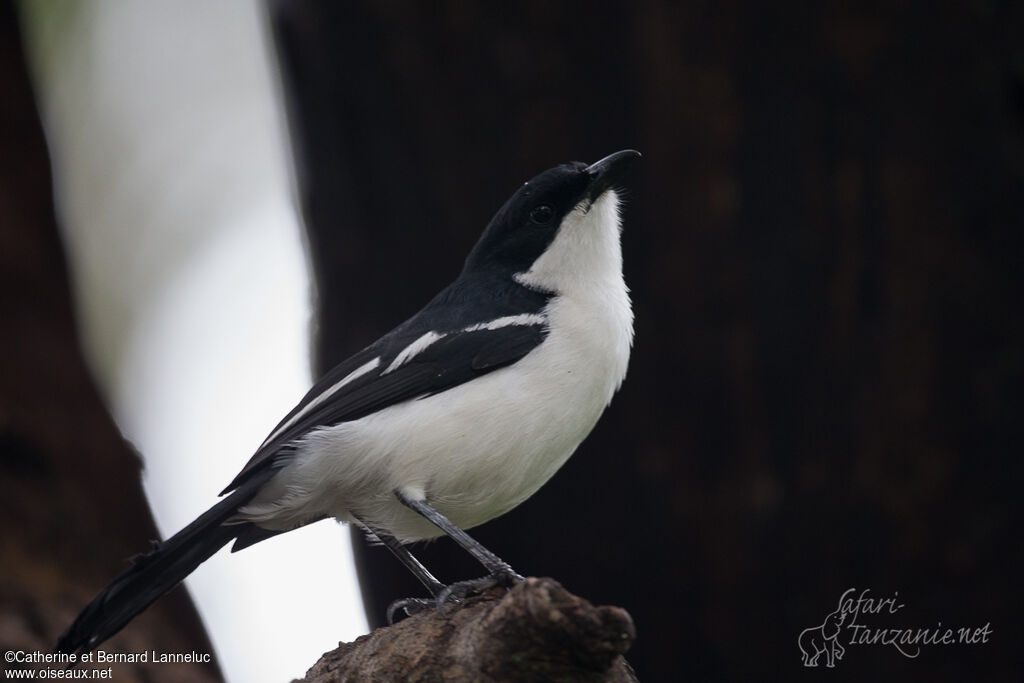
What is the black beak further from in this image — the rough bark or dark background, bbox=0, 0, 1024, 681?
the rough bark

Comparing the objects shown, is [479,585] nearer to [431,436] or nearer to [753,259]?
[431,436]

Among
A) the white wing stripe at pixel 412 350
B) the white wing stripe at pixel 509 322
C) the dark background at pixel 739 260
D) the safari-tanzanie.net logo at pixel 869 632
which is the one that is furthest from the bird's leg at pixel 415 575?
the safari-tanzanie.net logo at pixel 869 632

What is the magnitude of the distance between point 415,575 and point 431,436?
62 cm

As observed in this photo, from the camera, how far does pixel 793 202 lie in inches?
190

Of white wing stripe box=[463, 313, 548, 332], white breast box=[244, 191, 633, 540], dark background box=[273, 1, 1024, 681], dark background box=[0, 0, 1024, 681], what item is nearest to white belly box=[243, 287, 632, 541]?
white breast box=[244, 191, 633, 540]

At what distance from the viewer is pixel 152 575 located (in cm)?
354

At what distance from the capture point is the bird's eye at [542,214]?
4527 mm

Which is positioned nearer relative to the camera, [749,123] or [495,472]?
[495,472]

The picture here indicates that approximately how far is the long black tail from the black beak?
1.81 meters

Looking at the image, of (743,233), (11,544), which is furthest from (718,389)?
(11,544)

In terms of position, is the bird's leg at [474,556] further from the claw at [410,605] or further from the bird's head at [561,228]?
the bird's head at [561,228]

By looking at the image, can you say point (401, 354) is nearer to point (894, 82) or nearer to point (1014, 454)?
point (894, 82)

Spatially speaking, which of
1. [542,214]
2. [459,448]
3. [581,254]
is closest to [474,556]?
[459,448]

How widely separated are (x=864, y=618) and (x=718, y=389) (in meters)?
1.30
